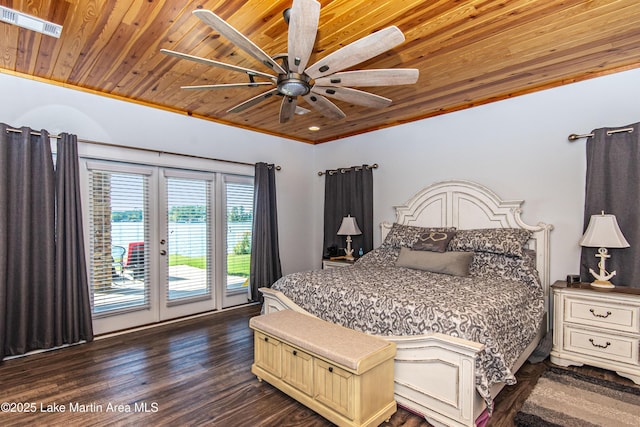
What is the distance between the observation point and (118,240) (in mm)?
3697

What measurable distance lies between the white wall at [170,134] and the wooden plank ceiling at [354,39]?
15 cm

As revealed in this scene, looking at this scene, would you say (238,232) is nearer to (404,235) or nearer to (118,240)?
(118,240)

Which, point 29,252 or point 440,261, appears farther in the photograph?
point 440,261

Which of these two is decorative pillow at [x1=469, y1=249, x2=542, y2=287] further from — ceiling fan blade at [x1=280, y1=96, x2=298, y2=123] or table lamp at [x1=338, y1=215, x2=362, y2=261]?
ceiling fan blade at [x1=280, y1=96, x2=298, y2=123]

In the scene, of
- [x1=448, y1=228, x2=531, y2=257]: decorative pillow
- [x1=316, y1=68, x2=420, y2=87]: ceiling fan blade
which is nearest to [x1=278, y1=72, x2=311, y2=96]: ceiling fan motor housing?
[x1=316, y1=68, x2=420, y2=87]: ceiling fan blade

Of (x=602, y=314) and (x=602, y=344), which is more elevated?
(x=602, y=314)

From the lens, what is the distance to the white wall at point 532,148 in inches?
123

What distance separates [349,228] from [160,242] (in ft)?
7.89

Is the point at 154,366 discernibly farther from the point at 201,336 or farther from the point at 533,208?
the point at 533,208

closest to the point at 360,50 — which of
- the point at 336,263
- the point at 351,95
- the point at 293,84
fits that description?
the point at 293,84

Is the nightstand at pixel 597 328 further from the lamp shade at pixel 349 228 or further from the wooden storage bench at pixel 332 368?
the lamp shade at pixel 349 228

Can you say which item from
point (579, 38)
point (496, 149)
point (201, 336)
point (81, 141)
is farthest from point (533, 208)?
Answer: point (81, 141)

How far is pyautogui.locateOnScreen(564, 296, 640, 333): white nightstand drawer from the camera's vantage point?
2592 mm

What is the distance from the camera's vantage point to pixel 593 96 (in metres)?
3.12
